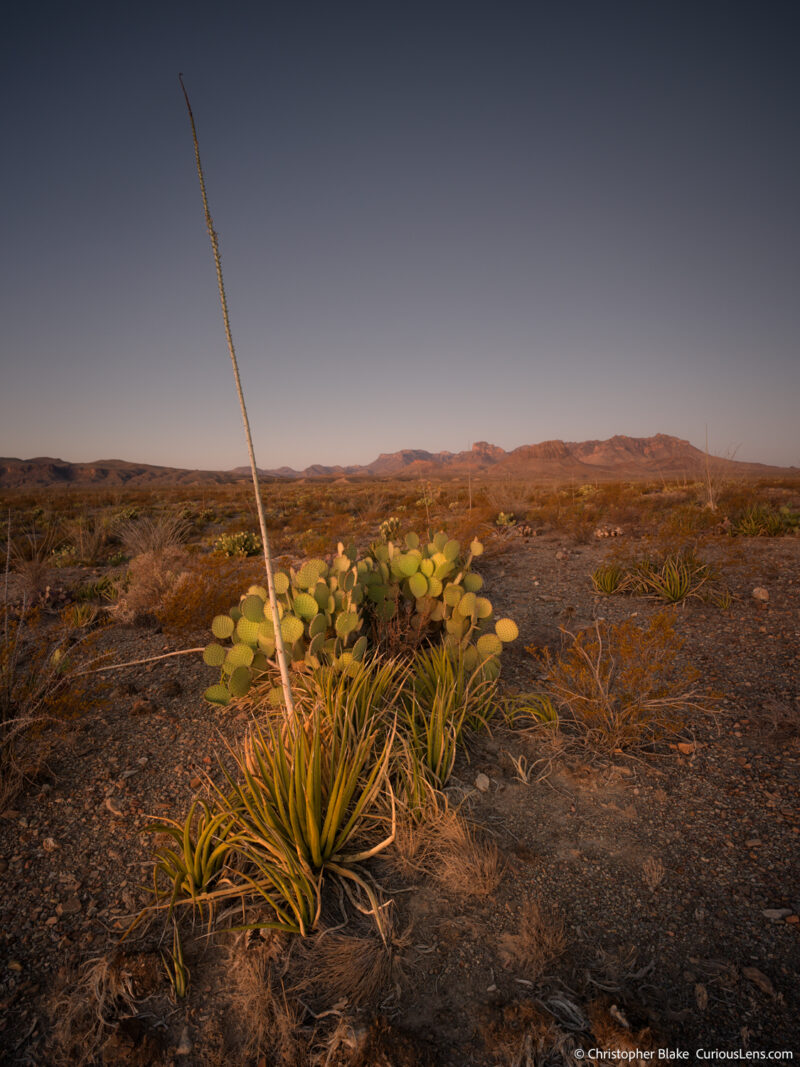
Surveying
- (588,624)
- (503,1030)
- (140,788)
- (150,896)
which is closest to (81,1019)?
(150,896)

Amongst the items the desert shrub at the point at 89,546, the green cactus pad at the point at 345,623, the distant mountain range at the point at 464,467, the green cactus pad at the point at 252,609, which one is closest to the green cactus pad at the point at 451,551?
the green cactus pad at the point at 345,623

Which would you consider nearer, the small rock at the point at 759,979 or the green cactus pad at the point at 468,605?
the small rock at the point at 759,979

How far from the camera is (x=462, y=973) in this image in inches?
65.9

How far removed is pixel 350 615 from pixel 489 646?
3.44 ft

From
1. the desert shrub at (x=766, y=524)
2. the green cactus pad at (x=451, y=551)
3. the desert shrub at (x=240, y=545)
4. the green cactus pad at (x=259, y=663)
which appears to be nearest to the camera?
the green cactus pad at (x=259, y=663)

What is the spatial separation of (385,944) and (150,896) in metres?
1.07

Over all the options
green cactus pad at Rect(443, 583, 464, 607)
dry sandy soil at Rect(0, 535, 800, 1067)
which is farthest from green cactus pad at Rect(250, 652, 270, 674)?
green cactus pad at Rect(443, 583, 464, 607)

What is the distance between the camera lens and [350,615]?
3.15 metres

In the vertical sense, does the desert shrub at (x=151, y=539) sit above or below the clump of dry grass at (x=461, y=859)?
above

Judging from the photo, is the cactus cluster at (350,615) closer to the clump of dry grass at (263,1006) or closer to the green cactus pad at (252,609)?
A: the green cactus pad at (252,609)

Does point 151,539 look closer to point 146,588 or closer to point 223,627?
point 146,588

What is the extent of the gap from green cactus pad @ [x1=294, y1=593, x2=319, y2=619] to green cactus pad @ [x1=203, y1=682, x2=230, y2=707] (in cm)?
72

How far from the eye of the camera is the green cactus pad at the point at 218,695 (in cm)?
303

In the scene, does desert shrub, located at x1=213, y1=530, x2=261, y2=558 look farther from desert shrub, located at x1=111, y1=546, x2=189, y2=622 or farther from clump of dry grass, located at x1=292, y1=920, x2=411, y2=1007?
clump of dry grass, located at x1=292, y1=920, x2=411, y2=1007
